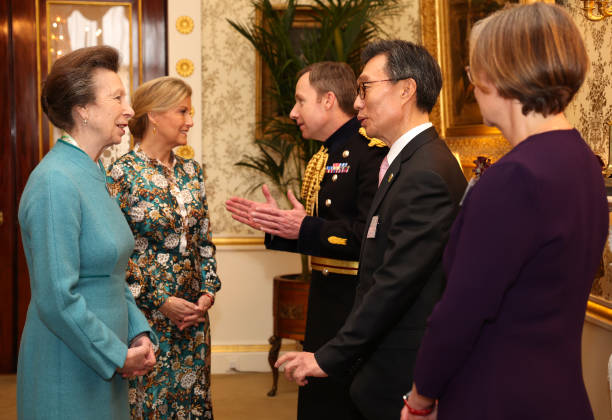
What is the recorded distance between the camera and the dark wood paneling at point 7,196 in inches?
211

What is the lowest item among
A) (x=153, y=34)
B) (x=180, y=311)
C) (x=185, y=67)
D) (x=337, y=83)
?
(x=180, y=311)

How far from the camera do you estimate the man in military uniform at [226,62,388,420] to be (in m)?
2.70

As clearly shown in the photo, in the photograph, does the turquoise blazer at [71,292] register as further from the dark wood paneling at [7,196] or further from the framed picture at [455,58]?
the dark wood paneling at [7,196]

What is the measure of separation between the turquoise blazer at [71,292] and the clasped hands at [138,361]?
1.8 inches

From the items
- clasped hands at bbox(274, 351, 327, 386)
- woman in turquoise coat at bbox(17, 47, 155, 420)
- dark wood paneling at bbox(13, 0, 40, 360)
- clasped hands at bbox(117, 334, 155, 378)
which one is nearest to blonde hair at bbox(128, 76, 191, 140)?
woman in turquoise coat at bbox(17, 47, 155, 420)

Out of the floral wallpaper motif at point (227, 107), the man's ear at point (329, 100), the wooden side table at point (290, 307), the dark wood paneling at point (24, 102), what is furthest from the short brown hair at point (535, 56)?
the dark wood paneling at point (24, 102)

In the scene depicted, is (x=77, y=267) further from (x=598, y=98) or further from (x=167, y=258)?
(x=598, y=98)

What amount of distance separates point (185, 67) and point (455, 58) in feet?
6.95

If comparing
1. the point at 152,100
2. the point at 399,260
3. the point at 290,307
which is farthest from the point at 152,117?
the point at 290,307

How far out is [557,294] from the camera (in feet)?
4.35

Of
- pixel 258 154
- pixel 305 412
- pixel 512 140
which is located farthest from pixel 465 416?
pixel 258 154

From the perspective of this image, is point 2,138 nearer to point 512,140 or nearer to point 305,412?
point 305,412

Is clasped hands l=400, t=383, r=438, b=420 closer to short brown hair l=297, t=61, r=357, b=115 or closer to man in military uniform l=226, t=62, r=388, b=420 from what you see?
man in military uniform l=226, t=62, r=388, b=420

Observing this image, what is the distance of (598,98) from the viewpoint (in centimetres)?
292
